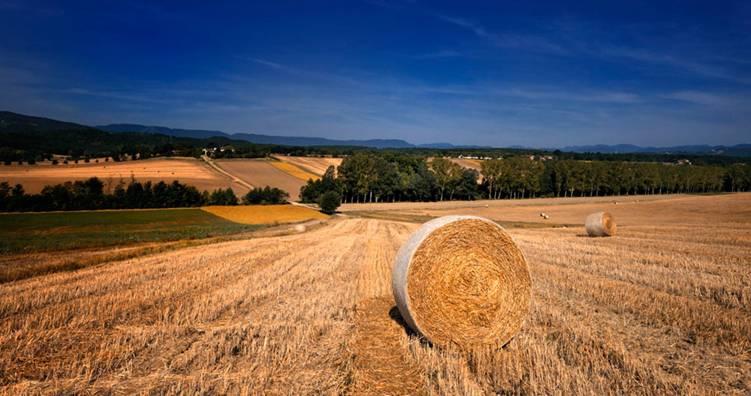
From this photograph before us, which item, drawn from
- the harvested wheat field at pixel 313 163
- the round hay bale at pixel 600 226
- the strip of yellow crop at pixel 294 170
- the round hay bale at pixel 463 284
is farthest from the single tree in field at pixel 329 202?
the round hay bale at pixel 463 284

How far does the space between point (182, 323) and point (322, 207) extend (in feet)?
144

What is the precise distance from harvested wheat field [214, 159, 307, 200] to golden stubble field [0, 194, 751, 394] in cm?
5650

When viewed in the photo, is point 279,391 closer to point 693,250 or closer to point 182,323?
point 182,323

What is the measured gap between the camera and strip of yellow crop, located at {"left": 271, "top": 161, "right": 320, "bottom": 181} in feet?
272

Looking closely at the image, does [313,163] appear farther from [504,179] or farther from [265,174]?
[504,179]

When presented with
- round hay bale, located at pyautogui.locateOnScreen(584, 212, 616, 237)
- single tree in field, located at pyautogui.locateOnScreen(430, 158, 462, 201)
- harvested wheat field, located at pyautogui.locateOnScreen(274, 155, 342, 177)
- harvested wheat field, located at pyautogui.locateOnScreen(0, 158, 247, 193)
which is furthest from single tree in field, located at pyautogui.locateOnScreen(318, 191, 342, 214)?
harvested wheat field, located at pyautogui.locateOnScreen(274, 155, 342, 177)

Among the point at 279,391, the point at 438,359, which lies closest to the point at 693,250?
the point at 438,359

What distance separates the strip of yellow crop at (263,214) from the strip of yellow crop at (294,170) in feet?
98.1

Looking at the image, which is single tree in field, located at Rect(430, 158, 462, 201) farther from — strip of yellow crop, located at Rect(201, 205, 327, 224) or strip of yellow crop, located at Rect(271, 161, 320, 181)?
strip of yellow crop, located at Rect(201, 205, 327, 224)

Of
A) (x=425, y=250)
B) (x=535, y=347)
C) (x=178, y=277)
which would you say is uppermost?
(x=425, y=250)

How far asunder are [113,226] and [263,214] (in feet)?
47.1

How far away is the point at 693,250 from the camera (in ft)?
48.6

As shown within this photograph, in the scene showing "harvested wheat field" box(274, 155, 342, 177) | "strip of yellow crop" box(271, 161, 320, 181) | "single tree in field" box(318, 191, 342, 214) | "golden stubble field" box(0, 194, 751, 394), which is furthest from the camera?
"harvested wheat field" box(274, 155, 342, 177)

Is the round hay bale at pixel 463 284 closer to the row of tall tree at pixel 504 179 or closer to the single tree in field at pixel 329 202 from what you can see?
the single tree in field at pixel 329 202
